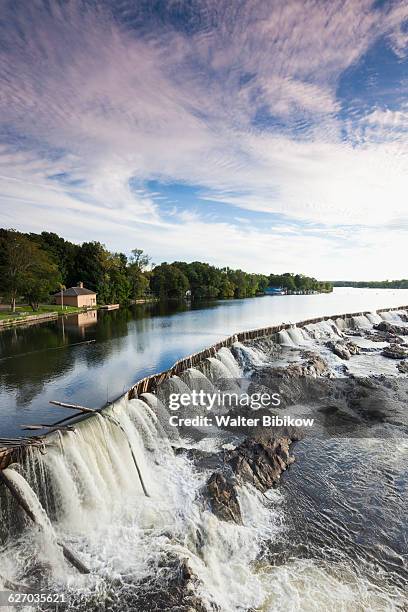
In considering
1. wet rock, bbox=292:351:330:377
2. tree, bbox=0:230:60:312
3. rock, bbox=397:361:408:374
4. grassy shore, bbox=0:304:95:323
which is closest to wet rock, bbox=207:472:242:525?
wet rock, bbox=292:351:330:377

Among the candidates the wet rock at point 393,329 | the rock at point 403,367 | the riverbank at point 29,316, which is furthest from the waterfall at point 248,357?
the riverbank at point 29,316

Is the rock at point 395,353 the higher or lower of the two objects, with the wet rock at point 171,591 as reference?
higher

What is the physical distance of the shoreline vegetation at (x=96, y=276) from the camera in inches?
1588

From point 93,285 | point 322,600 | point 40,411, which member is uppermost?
point 93,285

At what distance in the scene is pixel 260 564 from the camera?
22.3 ft

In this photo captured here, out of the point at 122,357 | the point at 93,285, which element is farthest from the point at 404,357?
the point at 93,285

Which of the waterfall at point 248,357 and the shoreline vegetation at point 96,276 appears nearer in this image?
the waterfall at point 248,357

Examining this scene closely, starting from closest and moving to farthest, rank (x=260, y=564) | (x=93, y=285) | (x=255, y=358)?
(x=260, y=564) < (x=255, y=358) < (x=93, y=285)

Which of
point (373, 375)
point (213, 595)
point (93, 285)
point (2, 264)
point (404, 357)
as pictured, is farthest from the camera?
point (93, 285)

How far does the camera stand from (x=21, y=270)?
4034cm

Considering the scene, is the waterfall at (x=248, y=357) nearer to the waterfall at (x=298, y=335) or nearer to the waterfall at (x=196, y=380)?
the waterfall at (x=196, y=380)

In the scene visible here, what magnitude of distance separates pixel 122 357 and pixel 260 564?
1673 centimetres

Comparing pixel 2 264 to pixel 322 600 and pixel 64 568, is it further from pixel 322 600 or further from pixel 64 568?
pixel 322 600

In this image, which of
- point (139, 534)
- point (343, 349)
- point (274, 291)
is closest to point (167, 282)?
point (274, 291)
